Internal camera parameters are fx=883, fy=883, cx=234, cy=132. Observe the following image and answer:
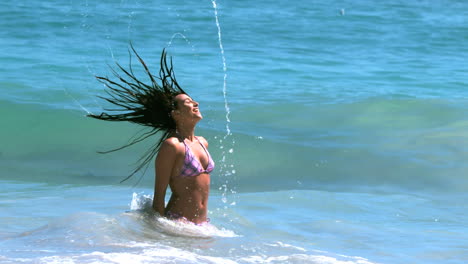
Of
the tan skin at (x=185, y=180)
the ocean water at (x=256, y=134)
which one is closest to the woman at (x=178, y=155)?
the tan skin at (x=185, y=180)

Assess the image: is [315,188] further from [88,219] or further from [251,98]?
[251,98]

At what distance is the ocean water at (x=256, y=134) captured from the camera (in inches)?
227

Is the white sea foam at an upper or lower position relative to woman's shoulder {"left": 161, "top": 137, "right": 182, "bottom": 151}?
lower

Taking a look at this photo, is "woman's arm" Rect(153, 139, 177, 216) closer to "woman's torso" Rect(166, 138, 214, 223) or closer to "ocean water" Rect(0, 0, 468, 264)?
"woman's torso" Rect(166, 138, 214, 223)

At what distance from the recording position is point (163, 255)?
16.9 ft

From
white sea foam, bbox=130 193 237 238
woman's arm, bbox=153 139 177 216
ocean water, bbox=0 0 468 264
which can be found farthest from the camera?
ocean water, bbox=0 0 468 264

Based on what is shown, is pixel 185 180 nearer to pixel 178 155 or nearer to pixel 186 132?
pixel 178 155

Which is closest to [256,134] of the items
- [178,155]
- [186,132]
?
[186,132]

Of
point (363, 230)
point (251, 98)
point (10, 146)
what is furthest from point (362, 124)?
point (363, 230)

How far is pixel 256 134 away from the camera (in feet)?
38.7

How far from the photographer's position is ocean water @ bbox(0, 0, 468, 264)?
5.77 metres

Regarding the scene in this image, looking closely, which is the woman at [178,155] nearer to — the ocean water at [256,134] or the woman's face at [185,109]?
the woman's face at [185,109]

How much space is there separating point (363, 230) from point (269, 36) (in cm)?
1454

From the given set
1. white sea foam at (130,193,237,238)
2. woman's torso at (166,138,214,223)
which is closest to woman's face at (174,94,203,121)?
woman's torso at (166,138,214,223)
